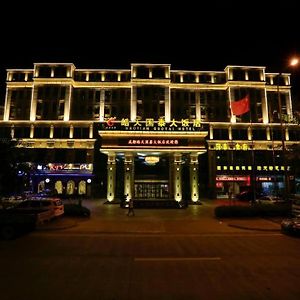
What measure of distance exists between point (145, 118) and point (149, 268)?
4927 centimetres

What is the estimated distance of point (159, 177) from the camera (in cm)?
5250

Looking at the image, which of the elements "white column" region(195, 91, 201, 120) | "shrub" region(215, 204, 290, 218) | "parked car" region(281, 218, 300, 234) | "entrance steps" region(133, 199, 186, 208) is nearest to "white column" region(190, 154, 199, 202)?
"entrance steps" region(133, 199, 186, 208)

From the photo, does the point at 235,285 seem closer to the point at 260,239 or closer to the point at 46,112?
the point at 260,239

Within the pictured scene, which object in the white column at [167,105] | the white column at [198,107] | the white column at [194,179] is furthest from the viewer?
the white column at [198,107]

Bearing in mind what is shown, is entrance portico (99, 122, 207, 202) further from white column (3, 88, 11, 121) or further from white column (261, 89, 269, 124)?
white column (3, 88, 11, 121)

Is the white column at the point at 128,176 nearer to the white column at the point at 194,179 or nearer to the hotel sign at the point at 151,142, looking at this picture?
the hotel sign at the point at 151,142

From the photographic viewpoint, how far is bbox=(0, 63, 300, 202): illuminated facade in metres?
54.7

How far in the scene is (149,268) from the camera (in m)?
10.1

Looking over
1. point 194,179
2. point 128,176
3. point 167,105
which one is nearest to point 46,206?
point 128,176

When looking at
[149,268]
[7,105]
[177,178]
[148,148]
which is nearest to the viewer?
[149,268]

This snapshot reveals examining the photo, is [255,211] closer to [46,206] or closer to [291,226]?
[291,226]

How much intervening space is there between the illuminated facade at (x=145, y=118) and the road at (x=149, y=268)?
36304 mm

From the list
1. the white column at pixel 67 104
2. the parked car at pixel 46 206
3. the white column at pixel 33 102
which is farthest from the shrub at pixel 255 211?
the white column at pixel 33 102

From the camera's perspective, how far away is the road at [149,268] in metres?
7.68
